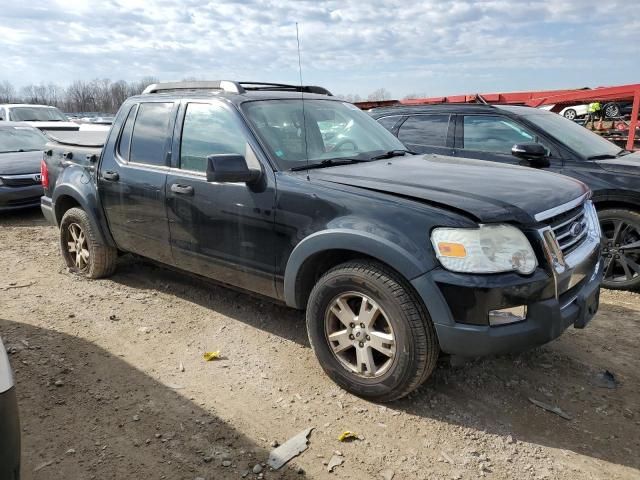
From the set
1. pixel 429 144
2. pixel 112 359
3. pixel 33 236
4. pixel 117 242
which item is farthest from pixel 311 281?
pixel 33 236

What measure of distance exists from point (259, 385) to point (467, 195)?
5.75 feet

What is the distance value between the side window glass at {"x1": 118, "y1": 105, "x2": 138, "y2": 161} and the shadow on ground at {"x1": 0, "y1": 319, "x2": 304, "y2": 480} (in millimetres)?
1760

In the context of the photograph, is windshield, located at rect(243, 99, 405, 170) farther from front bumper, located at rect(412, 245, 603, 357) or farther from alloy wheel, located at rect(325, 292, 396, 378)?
front bumper, located at rect(412, 245, 603, 357)

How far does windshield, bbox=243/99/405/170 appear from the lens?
3.60 m

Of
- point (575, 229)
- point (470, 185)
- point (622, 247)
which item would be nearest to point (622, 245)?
point (622, 247)

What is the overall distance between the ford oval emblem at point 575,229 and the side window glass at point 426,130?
120 inches

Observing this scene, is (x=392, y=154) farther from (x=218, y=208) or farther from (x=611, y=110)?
(x=611, y=110)

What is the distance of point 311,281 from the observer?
340 centimetres

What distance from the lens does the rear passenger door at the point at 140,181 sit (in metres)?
4.16

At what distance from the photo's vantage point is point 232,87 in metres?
3.97

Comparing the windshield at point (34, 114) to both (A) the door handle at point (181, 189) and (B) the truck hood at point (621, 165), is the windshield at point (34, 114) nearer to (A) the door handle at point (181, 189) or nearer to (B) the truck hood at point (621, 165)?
(A) the door handle at point (181, 189)

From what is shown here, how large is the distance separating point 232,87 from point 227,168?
1061 millimetres

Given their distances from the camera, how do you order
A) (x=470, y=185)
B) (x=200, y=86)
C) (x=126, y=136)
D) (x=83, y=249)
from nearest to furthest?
1. (x=470, y=185)
2. (x=200, y=86)
3. (x=126, y=136)
4. (x=83, y=249)

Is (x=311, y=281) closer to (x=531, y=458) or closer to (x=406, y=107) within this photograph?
(x=531, y=458)
